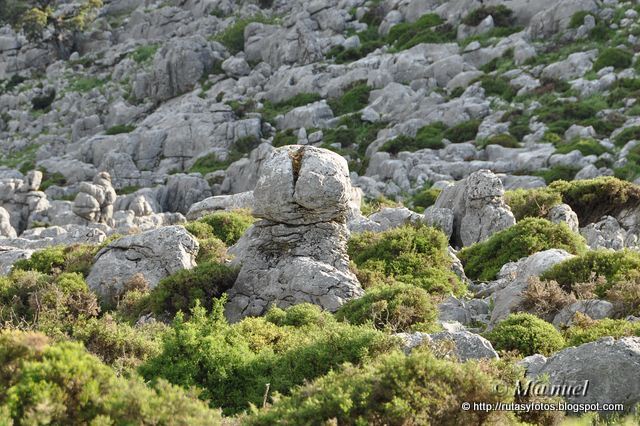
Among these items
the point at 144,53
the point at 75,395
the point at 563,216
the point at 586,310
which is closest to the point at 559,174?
the point at 563,216

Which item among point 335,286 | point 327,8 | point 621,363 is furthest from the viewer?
point 327,8

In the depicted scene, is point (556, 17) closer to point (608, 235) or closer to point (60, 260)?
point (608, 235)

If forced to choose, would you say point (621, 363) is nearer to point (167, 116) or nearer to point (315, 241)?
point (315, 241)

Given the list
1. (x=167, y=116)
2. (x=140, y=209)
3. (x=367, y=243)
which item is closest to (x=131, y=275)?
(x=367, y=243)

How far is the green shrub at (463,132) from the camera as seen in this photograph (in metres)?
52.8

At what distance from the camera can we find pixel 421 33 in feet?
234

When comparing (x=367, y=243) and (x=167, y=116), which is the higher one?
(x=367, y=243)

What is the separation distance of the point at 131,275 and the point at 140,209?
24.8 m

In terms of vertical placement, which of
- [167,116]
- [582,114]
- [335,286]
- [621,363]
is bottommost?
[167,116]

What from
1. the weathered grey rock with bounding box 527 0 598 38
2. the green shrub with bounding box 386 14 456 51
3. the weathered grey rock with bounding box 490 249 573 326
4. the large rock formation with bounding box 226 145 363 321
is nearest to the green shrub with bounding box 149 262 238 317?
the large rock formation with bounding box 226 145 363 321

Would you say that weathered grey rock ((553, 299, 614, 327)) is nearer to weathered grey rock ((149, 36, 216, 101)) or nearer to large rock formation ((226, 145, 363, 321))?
large rock formation ((226, 145, 363, 321))

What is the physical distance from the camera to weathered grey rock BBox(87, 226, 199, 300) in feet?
78.8

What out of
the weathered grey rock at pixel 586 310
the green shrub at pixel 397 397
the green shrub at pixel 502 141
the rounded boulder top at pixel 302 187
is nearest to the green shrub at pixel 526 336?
the weathered grey rock at pixel 586 310

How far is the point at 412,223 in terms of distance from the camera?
93.6 feet
